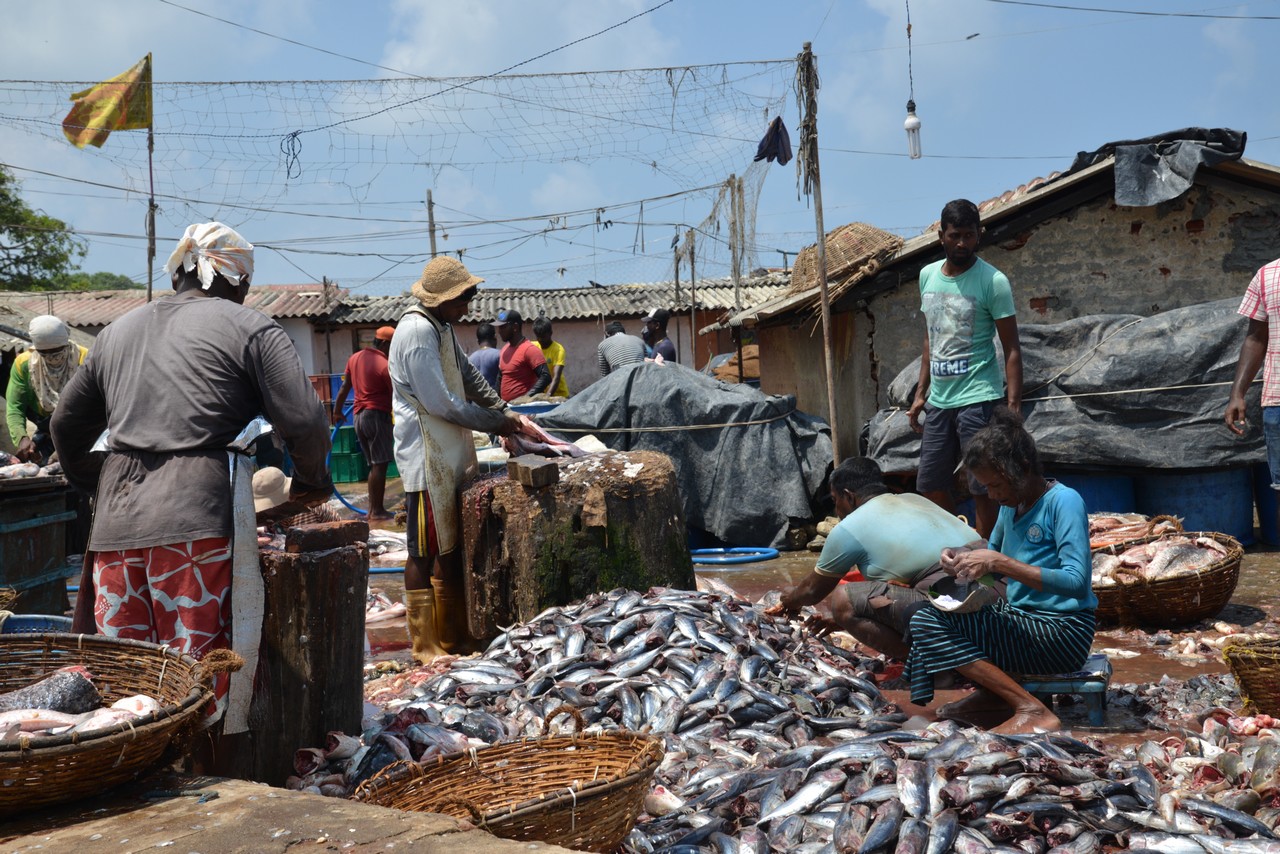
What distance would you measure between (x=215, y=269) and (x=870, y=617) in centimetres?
368

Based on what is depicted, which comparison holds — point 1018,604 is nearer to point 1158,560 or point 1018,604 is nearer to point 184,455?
point 1158,560

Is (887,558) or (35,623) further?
(887,558)

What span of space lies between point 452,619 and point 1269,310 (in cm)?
512

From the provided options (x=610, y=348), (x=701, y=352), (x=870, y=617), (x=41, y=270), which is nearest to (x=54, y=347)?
(x=610, y=348)

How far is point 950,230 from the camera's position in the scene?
6914 mm

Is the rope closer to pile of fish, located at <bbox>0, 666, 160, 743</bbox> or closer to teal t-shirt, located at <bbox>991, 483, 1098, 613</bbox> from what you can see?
teal t-shirt, located at <bbox>991, 483, 1098, 613</bbox>

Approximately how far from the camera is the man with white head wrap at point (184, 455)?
12.1 ft

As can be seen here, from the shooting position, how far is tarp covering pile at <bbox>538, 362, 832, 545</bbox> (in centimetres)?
1107

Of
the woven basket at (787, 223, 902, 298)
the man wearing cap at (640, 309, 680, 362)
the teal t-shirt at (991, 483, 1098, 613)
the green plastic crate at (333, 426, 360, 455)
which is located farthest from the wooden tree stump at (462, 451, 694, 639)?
the green plastic crate at (333, 426, 360, 455)

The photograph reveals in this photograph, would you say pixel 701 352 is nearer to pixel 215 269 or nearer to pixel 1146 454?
pixel 1146 454

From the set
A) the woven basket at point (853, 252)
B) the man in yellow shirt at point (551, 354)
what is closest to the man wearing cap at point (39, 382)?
the man in yellow shirt at point (551, 354)

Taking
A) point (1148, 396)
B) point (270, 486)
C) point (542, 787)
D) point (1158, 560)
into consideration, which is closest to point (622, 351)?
point (1148, 396)

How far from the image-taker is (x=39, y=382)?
9.64 meters

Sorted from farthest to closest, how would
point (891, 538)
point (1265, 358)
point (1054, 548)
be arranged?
point (1265, 358) < point (891, 538) < point (1054, 548)
